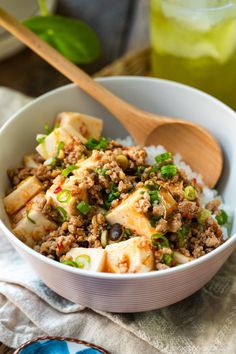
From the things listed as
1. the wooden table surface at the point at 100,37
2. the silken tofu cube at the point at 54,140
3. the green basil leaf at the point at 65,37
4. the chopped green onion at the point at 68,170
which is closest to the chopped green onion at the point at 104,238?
the chopped green onion at the point at 68,170

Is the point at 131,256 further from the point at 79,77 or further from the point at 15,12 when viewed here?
the point at 15,12

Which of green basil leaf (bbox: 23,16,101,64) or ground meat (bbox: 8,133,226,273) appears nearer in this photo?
ground meat (bbox: 8,133,226,273)

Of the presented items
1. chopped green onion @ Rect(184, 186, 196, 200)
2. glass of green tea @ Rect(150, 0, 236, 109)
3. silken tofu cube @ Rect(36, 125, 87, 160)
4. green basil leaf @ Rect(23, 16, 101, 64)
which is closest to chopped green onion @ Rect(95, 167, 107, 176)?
silken tofu cube @ Rect(36, 125, 87, 160)

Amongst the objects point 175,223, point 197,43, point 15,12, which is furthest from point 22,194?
point 15,12

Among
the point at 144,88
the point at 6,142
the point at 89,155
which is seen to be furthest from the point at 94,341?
the point at 144,88

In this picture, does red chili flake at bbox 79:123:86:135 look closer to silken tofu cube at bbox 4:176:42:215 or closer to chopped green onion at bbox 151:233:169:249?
silken tofu cube at bbox 4:176:42:215

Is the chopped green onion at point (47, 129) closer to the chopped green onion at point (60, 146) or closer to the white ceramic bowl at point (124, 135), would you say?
the white ceramic bowl at point (124, 135)
